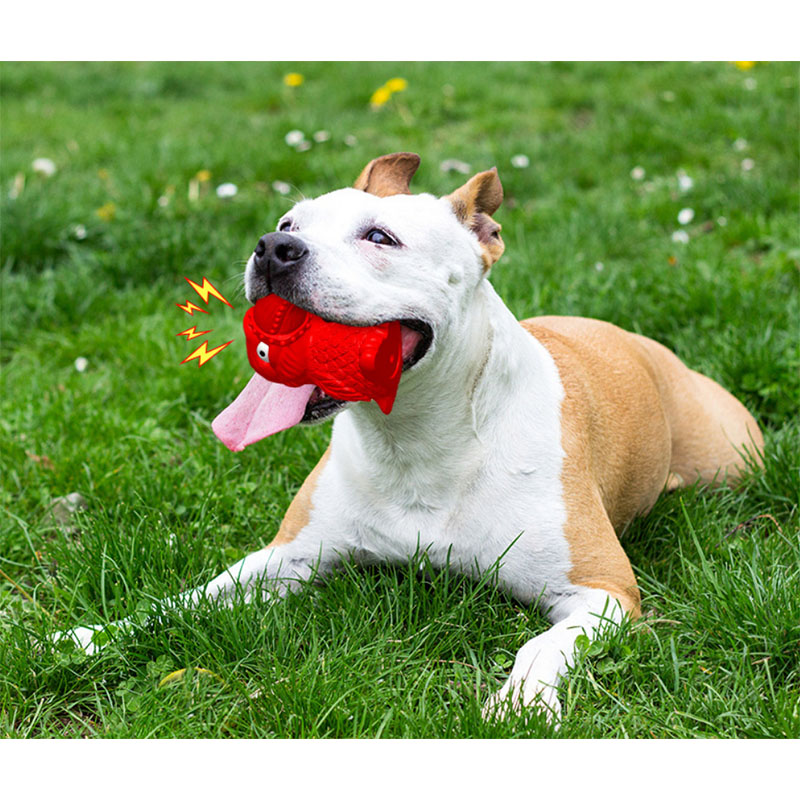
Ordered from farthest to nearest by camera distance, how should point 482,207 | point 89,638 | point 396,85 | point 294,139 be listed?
point 396,85 < point 294,139 < point 482,207 < point 89,638

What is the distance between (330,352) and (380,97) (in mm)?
5724

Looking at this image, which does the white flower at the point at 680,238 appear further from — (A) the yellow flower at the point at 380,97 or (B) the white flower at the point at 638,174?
(A) the yellow flower at the point at 380,97

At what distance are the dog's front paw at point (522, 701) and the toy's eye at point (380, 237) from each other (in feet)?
4.03

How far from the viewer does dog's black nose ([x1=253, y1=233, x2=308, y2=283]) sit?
252cm

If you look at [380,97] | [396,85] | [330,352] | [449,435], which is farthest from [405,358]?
[380,97]

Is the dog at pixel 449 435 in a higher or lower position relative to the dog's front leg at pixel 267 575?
higher

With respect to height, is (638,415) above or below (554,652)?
above

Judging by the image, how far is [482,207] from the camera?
3031 mm

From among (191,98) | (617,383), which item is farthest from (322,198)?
(191,98)

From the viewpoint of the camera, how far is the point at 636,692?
106 inches

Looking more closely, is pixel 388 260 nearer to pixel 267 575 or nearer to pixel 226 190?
pixel 267 575

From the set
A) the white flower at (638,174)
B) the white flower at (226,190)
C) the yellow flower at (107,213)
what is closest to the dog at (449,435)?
the white flower at (226,190)

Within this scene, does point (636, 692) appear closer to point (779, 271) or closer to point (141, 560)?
point (141, 560)

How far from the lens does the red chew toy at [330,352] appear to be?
2.58m
